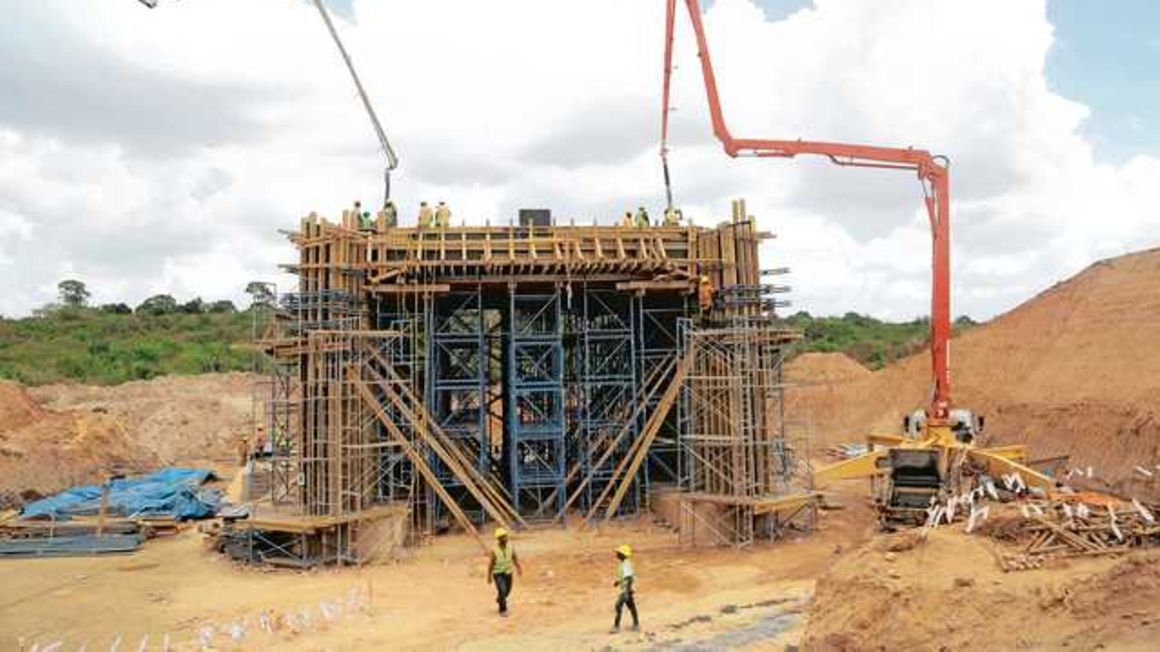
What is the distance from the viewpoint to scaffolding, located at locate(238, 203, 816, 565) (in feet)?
64.9

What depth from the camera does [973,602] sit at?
9391mm

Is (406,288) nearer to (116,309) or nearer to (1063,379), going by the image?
(1063,379)

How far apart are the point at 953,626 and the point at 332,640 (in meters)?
8.95

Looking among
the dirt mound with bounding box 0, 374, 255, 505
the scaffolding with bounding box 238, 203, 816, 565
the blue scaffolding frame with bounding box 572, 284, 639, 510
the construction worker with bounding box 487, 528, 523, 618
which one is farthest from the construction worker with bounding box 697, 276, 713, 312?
the dirt mound with bounding box 0, 374, 255, 505

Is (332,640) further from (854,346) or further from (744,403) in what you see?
(854,346)

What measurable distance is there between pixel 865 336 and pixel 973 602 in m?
60.9

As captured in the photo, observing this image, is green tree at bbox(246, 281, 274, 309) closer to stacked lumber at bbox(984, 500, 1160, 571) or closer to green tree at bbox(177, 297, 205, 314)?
stacked lumber at bbox(984, 500, 1160, 571)

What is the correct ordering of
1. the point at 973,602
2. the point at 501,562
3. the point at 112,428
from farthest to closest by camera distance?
the point at 112,428
the point at 501,562
the point at 973,602

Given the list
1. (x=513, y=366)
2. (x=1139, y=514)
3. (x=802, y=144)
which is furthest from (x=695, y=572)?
(x=802, y=144)

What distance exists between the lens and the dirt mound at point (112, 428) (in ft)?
96.5

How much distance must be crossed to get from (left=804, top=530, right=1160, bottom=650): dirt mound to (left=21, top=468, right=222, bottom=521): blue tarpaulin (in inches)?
733

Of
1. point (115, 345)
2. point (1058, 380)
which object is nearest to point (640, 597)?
point (1058, 380)

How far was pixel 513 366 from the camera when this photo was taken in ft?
73.3

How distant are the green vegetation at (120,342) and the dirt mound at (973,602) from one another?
35888 mm
